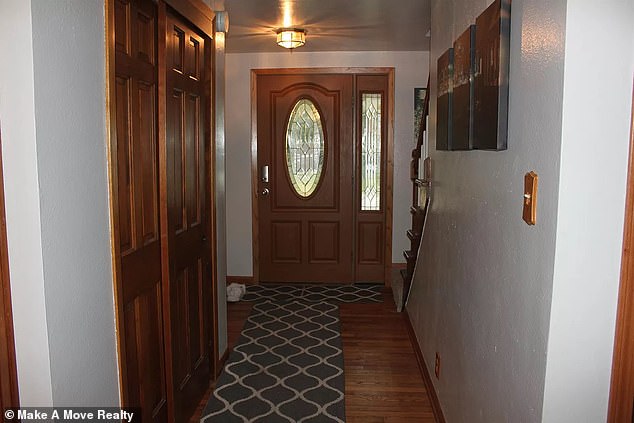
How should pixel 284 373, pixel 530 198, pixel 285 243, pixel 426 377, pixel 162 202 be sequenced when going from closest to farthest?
1. pixel 530 198
2. pixel 162 202
3. pixel 426 377
4. pixel 284 373
5. pixel 285 243

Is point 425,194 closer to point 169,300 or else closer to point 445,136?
point 445,136

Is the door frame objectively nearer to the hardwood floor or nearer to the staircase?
the hardwood floor

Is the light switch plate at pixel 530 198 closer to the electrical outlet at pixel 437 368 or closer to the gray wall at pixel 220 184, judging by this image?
the electrical outlet at pixel 437 368

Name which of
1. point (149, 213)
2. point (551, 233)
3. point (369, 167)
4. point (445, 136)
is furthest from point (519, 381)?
point (369, 167)

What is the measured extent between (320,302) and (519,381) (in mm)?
3404

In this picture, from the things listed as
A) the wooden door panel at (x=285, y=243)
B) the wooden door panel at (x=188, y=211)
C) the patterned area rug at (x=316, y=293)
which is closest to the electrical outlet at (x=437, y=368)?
the wooden door panel at (x=188, y=211)

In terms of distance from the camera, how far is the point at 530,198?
1.38 meters

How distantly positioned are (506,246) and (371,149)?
3.74 meters

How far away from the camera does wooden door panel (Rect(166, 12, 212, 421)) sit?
2.51m

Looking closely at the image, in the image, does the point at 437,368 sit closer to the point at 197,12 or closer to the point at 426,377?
the point at 426,377

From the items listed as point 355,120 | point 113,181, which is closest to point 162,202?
point 113,181

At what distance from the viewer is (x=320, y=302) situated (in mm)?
4840

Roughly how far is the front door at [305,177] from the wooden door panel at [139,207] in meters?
3.07

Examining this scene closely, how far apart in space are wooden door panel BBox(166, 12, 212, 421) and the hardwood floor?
23 cm
